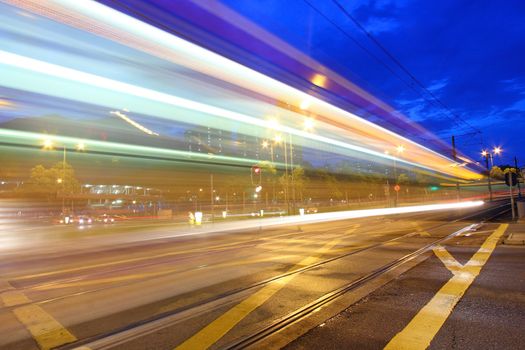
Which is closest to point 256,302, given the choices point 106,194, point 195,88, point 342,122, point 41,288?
point 41,288

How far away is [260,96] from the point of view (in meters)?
17.1

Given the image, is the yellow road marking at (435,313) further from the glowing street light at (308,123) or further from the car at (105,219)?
the car at (105,219)

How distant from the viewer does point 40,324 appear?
16.1 ft

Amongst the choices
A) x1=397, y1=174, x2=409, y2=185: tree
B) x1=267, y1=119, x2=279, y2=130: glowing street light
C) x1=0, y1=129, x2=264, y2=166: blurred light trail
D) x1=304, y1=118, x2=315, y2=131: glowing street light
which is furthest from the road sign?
x1=397, y1=174, x2=409, y2=185: tree

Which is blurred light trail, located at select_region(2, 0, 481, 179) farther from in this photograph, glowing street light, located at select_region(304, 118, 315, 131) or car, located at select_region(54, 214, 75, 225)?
car, located at select_region(54, 214, 75, 225)

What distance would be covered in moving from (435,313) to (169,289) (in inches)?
173

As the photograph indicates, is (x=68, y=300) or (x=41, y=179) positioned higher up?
(x=41, y=179)

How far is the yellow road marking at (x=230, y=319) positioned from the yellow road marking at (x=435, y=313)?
192 centimetres

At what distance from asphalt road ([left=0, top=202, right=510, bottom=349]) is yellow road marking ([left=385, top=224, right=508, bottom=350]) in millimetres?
1589

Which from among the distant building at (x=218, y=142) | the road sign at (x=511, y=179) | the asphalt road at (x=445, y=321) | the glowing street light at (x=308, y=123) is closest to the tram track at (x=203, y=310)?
the asphalt road at (x=445, y=321)

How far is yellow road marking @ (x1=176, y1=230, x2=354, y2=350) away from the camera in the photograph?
4117 millimetres

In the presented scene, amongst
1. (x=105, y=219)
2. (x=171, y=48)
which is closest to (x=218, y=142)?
(x=171, y=48)

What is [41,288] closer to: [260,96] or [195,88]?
[195,88]

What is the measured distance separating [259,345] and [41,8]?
33.4 feet
